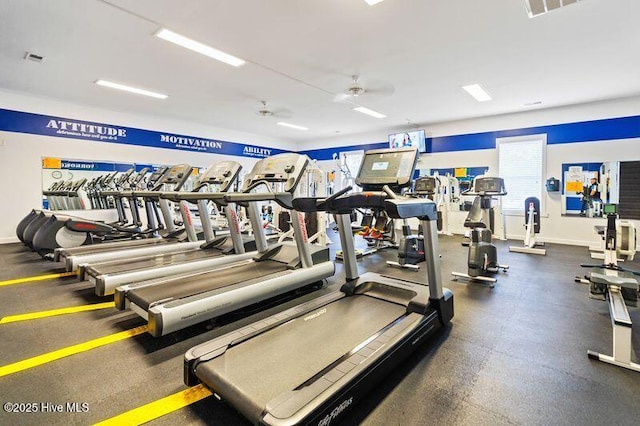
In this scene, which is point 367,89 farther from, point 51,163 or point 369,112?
point 51,163

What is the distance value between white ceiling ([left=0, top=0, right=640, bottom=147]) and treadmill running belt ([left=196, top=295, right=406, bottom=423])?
9.57 feet

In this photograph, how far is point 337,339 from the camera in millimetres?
1963

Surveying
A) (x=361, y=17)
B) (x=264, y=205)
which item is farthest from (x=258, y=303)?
(x=264, y=205)

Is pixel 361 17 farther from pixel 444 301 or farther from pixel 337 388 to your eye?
pixel 337 388

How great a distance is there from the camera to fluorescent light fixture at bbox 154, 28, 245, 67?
12.0 ft

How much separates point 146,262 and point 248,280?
5.22 ft

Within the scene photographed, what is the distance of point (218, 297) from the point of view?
2557 millimetres

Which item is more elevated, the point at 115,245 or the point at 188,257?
the point at 115,245

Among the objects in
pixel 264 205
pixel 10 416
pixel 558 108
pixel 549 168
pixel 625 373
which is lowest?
pixel 625 373

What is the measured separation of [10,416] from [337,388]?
168 centimetres

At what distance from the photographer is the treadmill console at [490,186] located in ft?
16.0

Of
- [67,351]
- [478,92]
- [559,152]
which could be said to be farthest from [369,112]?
[67,351]

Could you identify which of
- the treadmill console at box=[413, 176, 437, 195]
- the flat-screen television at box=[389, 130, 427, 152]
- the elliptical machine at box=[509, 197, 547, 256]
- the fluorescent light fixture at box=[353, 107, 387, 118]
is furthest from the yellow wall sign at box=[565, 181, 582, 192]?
the fluorescent light fixture at box=[353, 107, 387, 118]

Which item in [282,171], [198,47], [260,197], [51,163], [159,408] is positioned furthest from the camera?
[51,163]
